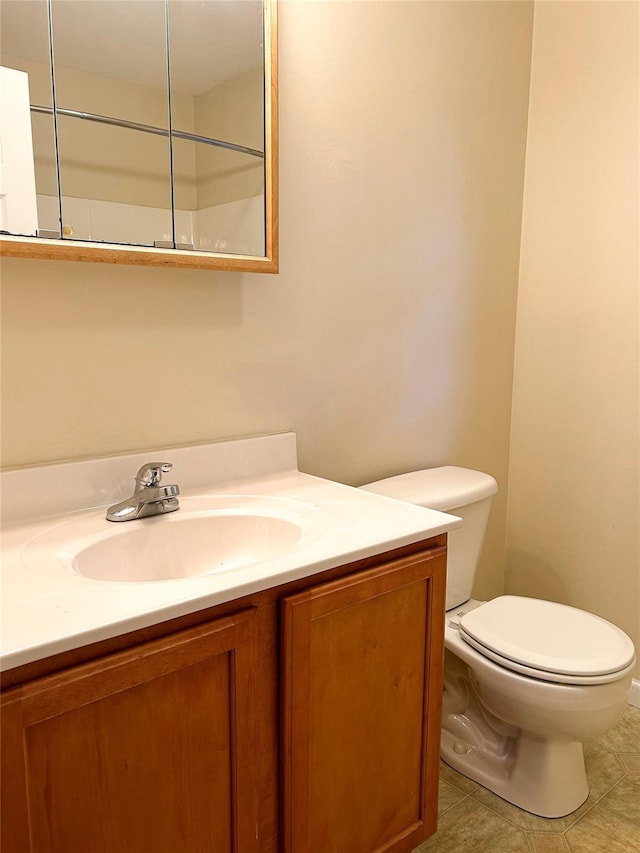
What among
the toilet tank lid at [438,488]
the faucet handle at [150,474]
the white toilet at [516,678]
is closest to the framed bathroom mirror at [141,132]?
the faucet handle at [150,474]

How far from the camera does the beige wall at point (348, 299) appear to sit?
4.16 ft

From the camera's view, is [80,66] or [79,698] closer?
[79,698]

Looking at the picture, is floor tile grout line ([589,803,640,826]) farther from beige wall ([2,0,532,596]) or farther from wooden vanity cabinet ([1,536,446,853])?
beige wall ([2,0,532,596])

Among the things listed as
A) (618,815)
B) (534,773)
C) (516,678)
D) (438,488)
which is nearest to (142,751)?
(516,678)

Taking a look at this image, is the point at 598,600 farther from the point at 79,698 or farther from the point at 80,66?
the point at 80,66

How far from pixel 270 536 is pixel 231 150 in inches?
32.4

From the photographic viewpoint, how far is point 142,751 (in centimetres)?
86

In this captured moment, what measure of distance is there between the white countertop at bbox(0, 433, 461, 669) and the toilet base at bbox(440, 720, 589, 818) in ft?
2.59

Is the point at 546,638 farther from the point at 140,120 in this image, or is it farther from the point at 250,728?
the point at 140,120

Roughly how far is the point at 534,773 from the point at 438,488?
0.75 meters

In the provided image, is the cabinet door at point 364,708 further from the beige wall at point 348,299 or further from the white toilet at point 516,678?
the beige wall at point 348,299

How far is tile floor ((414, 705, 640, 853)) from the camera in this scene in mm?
1502

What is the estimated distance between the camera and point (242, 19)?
137 centimetres

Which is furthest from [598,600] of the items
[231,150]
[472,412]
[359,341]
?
[231,150]
